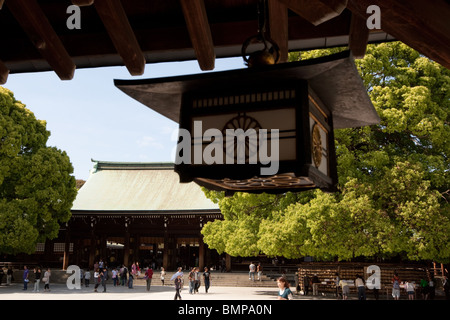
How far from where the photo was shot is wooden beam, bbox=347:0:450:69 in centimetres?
261

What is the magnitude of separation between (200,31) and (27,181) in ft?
78.9

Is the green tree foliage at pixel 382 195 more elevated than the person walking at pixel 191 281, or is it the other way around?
the green tree foliage at pixel 382 195

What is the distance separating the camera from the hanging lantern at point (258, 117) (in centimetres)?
291

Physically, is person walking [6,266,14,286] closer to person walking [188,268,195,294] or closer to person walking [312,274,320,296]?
person walking [188,268,195,294]

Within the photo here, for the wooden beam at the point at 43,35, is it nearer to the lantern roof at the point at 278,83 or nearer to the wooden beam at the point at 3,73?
the wooden beam at the point at 3,73

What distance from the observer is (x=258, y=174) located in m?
2.92

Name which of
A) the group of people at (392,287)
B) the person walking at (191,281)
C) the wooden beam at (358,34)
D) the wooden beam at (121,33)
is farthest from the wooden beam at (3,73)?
the person walking at (191,281)

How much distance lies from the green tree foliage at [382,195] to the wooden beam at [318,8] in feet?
45.8

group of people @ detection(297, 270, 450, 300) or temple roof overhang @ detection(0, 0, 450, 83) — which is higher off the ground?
temple roof overhang @ detection(0, 0, 450, 83)

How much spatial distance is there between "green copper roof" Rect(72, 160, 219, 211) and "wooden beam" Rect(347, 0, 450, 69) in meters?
27.5

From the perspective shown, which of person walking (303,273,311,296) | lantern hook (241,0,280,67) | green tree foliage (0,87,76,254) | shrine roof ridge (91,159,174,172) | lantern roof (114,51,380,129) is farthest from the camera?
shrine roof ridge (91,159,174,172)

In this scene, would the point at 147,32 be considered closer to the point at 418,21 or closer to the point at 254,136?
the point at 254,136

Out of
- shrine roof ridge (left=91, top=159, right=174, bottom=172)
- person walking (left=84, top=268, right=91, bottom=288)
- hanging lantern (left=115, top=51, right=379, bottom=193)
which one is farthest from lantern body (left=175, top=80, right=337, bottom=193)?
shrine roof ridge (left=91, top=159, right=174, bottom=172)

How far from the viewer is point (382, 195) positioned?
665 inches
